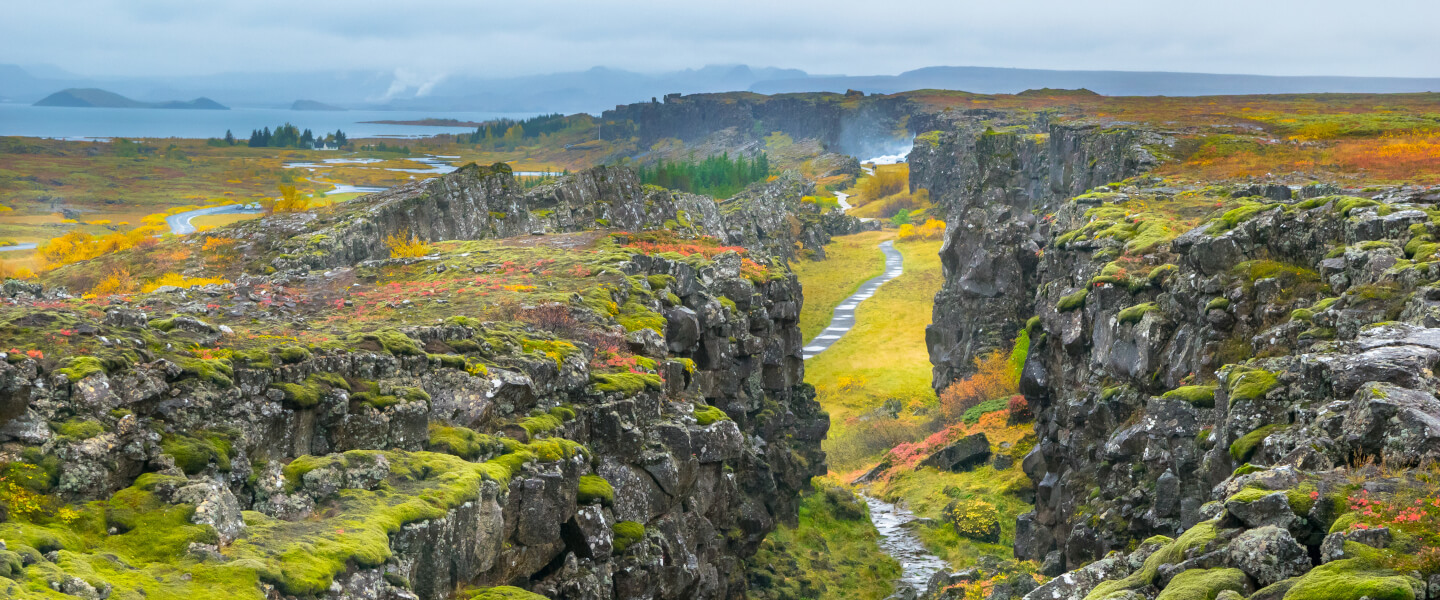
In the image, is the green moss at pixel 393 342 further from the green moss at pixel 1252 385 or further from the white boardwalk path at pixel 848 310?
the white boardwalk path at pixel 848 310

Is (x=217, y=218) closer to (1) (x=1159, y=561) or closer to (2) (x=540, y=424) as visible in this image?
(2) (x=540, y=424)

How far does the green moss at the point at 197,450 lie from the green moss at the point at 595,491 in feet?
39.0

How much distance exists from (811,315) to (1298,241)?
343 ft

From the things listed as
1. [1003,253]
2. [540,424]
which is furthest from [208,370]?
[1003,253]

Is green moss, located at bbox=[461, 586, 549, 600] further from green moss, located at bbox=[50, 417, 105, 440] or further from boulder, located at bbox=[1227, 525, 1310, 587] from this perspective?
boulder, located at bbox=[1227, 525, 1310, 587]

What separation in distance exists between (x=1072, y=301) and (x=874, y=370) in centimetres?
6278

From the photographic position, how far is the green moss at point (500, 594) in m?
26.7

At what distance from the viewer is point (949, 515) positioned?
221ft

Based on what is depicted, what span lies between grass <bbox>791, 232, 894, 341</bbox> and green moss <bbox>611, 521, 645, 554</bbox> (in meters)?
103

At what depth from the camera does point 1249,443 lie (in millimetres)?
30750

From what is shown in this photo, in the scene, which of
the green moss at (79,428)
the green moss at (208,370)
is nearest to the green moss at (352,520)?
the green moss at (208,370)

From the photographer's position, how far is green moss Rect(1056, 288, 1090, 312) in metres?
57.2

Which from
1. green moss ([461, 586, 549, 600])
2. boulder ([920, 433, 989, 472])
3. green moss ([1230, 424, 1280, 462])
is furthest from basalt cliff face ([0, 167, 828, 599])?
boulder ([920, 433, 989, 472])

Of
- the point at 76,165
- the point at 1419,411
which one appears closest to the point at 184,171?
the point at 76,165
